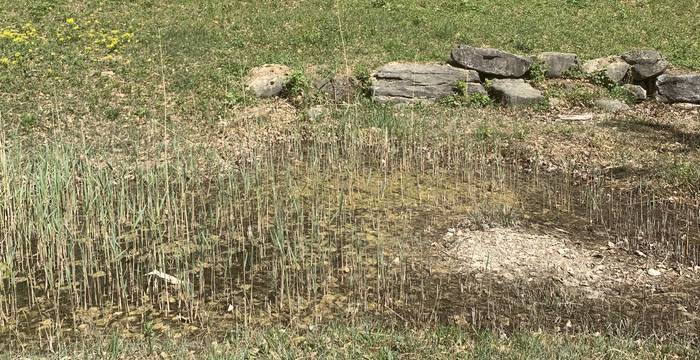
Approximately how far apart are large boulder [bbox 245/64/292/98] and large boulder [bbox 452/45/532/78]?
3094 mm

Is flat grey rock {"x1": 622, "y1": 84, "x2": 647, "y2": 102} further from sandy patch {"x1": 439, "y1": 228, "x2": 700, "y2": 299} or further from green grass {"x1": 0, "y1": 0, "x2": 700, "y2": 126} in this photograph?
sandy patch {"x1": 439, "y1": 228, "x2": 700, "y2": 299}

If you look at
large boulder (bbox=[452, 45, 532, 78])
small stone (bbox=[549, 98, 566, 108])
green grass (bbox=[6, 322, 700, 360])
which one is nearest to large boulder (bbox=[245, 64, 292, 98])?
large boulder (bbox=[452, 45, 532, 78])

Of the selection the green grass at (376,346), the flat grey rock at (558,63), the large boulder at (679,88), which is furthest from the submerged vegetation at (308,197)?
the flat grey rock at (558,63)

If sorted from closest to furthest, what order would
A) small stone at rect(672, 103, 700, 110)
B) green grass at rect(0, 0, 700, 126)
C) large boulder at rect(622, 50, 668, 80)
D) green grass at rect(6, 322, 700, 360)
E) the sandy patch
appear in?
green grass at rect(6, 322, 700, 360), the sandy patch, green grass at rect(0, 0, 700, 126), small stone at rect(672, 103, 700, 110), large boulder at rect(622, 50, 668, 80)

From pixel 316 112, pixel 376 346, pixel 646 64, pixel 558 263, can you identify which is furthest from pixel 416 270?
pixel 646 64

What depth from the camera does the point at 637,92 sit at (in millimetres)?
13758

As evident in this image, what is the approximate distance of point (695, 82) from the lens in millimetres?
13141

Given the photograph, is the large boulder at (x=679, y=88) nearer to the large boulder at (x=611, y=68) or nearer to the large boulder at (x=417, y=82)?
the large boulder at (x=611, y=68)

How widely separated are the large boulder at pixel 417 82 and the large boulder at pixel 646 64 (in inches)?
120

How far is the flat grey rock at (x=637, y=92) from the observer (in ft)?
45.0

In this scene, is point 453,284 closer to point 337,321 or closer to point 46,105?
point 337,321

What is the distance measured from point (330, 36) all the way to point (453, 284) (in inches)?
373

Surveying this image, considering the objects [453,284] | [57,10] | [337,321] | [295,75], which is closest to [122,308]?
[337,321]

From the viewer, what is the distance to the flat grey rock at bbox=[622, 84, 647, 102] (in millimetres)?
13727
